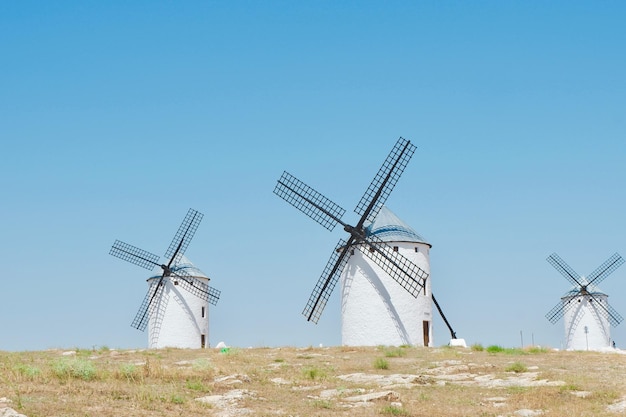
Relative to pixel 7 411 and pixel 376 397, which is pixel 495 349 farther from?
pixel 7 411

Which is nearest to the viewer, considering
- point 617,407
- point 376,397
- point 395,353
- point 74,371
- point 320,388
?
point 617,407

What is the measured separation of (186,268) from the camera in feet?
161

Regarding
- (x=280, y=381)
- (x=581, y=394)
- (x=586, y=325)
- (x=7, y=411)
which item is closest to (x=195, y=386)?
(x=280, y=381)

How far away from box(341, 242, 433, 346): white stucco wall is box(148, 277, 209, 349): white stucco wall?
40.4 feet

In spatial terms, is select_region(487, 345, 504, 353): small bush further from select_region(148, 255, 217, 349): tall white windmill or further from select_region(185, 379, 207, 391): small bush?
select_region(148, 255, 217, 349): tall white windmill

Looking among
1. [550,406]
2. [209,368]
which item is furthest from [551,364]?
[209,368]

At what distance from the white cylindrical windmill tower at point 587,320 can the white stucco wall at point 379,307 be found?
73.7 ft

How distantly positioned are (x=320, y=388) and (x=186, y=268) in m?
29.6

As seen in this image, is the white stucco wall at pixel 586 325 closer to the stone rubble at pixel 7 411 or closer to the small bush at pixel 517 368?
the small bush at pixel 517 368

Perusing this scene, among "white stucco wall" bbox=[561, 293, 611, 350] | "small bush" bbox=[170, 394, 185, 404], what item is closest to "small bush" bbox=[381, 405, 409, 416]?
"small bush" bbox=[170, 394, 185, 404]

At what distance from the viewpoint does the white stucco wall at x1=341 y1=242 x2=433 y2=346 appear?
126 feet

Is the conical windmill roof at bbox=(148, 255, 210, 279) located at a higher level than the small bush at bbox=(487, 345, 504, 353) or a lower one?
higher

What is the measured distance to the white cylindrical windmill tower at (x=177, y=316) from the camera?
157 ft

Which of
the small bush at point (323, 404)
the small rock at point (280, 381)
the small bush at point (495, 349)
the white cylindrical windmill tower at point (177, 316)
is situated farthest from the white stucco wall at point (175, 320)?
the small bush at point (323, 404)
